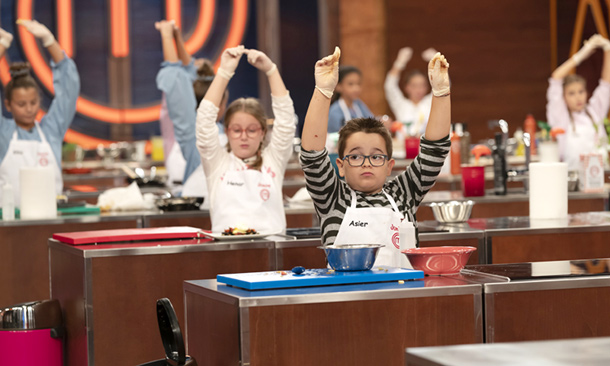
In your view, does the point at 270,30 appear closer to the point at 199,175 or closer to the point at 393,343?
the point at 199,175

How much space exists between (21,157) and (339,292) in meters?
3.60

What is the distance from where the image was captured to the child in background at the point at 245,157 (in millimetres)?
3947

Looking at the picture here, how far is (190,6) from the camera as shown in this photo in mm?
10859

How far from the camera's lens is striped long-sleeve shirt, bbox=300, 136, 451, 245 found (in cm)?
292

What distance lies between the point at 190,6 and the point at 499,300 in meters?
8.96

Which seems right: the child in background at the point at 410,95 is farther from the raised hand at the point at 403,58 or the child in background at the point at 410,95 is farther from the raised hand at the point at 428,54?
the raised hand at the point at 428,54

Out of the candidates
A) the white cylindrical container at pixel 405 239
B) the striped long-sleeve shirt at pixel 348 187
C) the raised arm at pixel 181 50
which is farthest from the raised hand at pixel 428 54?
the white cylindrical container at pixel 405 239

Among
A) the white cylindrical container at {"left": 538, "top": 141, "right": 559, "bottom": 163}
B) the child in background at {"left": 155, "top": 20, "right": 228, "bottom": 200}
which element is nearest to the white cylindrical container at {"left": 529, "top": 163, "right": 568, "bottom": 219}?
the child in background at {"left": 155, "top": 20, "right": 228, "bottom": 200}

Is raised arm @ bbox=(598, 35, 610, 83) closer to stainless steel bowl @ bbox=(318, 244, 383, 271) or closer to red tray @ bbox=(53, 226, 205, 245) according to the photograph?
red tray @ bbox=(53, 226, 205, 245)

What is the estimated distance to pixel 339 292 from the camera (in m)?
2.29

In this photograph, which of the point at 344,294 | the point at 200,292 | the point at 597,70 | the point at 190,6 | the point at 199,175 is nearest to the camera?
the point at 344,294

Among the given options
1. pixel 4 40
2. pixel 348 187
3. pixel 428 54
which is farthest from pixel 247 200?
pixel 428 54

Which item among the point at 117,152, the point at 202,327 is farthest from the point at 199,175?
the point at 117,152

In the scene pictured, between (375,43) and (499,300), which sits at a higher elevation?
(375,43)
